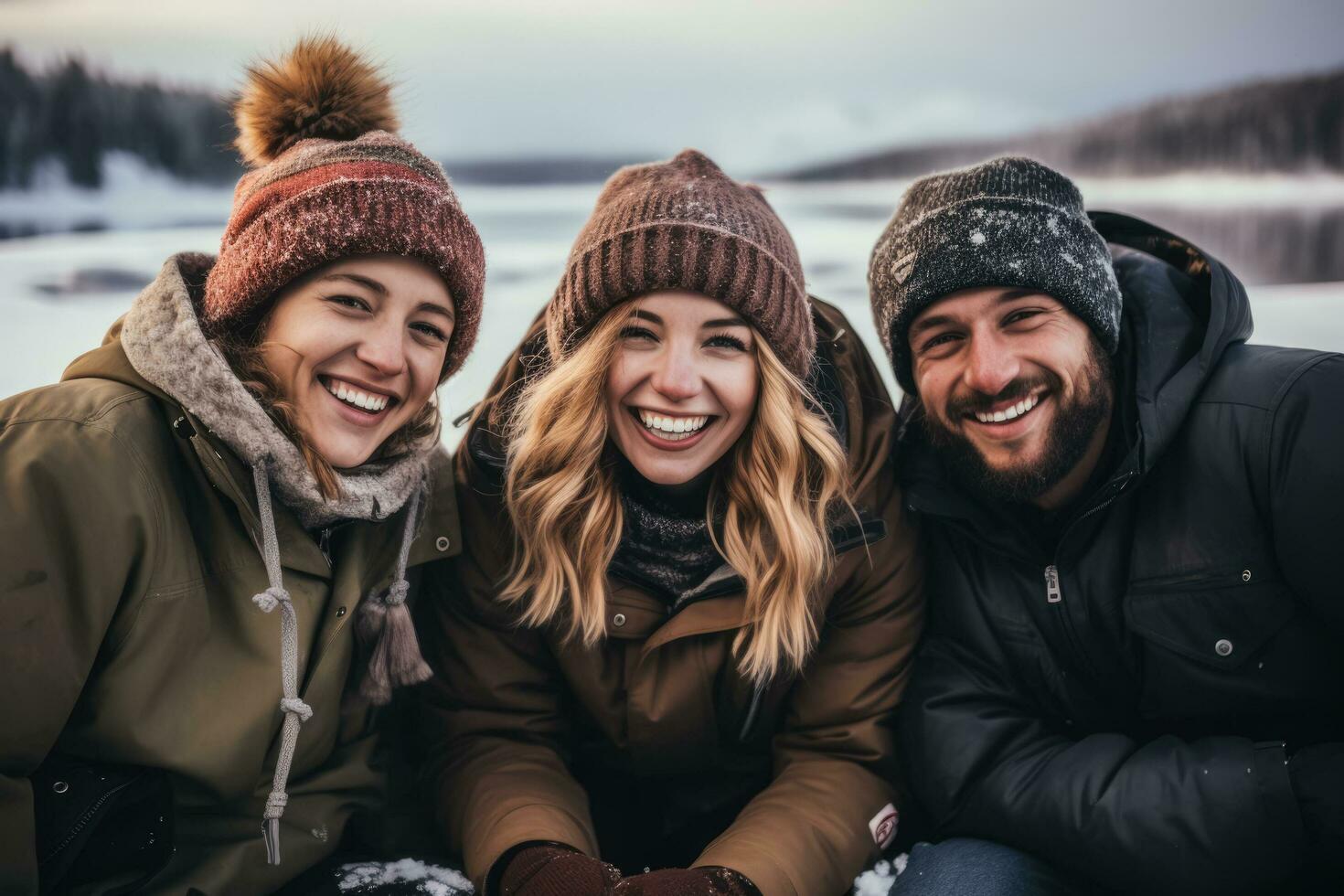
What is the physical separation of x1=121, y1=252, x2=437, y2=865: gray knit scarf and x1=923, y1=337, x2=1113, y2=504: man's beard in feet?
3.27

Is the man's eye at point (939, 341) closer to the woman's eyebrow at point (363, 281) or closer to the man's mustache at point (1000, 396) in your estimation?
the man's mustache at point (1000, 396)

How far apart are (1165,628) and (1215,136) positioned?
181 centimetres

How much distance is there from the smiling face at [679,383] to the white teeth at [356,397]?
0.39 m

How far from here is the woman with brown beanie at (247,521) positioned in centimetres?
119

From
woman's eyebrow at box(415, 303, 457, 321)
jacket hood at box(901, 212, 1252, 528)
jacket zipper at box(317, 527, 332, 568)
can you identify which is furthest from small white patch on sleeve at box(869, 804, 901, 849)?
woman's eyebrow at box(415, 303, 457, 321)

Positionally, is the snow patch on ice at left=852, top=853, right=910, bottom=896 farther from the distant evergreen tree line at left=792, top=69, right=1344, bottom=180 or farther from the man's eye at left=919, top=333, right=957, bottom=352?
the distant evergreen tree line at left=792, top=69, right=1344, bottom=180

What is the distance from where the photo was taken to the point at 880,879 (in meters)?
1.68

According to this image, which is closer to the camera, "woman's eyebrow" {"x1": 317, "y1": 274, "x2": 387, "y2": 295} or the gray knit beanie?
"woman's eyebrow" {"x1": 317, "y1": 274, "x2": 387, "y2": 295}

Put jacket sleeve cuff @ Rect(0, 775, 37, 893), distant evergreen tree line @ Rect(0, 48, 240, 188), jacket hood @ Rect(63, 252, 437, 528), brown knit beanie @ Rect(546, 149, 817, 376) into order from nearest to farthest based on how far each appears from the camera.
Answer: jacket sleeve cuff @ Rect(0, 775, 37, 893)
jacket hood @ Rect(63, 252, 437, 528)
brown knit beanie @ Rect(546, 149, 817, 376)
distant evergreen tree line @ Rect(0, 48, 240, 188)

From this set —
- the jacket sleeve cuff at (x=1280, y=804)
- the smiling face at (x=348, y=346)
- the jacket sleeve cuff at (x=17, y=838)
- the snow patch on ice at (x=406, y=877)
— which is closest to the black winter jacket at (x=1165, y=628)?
the jacket sleeve cuff at (x=1280, y=804)

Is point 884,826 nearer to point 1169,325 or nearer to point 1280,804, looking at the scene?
point 1280,804

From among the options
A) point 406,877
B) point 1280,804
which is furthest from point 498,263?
point 1280,804

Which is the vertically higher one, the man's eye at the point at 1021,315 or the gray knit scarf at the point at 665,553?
the man's eye at the point at 1021,315

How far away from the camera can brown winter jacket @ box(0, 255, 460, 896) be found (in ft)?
3.76
